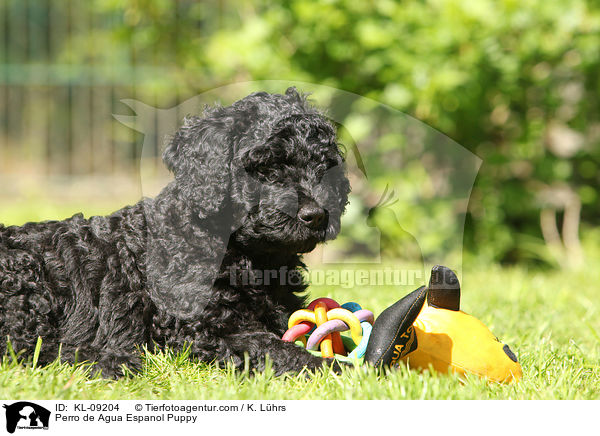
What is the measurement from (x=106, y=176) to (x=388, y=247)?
4996 mm

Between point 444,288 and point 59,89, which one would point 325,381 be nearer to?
point 444,288

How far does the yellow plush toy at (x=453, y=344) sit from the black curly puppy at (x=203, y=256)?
52cm

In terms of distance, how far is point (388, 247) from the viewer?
6.21 metres

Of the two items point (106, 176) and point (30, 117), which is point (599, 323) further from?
point (30, 117)

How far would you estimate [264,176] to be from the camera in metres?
2.86

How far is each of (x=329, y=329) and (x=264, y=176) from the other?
74 centimetres

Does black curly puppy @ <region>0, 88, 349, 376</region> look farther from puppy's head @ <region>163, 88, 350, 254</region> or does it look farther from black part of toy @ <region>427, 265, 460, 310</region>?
black part of toy @ <region>427, 265, 460, 310</region>

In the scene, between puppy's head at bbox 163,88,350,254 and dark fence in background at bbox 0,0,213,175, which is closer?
puppy's head at bbox 163,88,350,254

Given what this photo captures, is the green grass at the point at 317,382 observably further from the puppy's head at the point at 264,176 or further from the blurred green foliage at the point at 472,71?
the blurred green foliage at the point at 472,71

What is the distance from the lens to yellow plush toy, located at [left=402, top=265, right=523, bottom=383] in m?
2.67

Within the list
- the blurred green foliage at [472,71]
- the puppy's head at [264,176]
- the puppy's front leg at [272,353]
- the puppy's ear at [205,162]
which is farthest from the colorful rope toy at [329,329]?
the blurred green foliage at [472,71]
